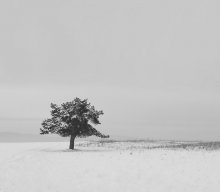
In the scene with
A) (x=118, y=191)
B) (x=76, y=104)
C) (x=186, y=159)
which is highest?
(x=76, y=104)

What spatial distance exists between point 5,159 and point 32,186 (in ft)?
31.6

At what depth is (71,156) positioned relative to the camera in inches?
1471

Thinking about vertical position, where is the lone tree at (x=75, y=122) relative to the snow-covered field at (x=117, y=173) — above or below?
above

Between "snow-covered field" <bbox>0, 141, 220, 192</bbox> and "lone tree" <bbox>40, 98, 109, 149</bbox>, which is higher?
"lone tree" <bbox>40, 98, 109, 149</bbox>

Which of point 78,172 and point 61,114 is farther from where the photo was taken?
point 61,114

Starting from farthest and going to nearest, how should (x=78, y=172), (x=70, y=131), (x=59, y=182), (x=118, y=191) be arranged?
(x=70, y=131)
(x=78, y=172)
(x=59, y=182)
(x=118, y=191)

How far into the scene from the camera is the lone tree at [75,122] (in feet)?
155

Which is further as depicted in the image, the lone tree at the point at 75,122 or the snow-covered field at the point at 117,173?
the lone tree at the point at 75,122

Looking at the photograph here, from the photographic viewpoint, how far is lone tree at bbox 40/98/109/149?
155ft

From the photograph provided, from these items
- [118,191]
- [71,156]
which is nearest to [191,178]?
[118,191]

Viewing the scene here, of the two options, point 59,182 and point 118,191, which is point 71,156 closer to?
point 59,182

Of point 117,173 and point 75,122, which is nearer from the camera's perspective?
point 117,173

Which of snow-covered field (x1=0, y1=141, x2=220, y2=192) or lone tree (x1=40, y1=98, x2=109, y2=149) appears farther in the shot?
lone tree (x1=40, y1=98, x2=109, y2=149)

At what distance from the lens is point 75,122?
46.9 meters
